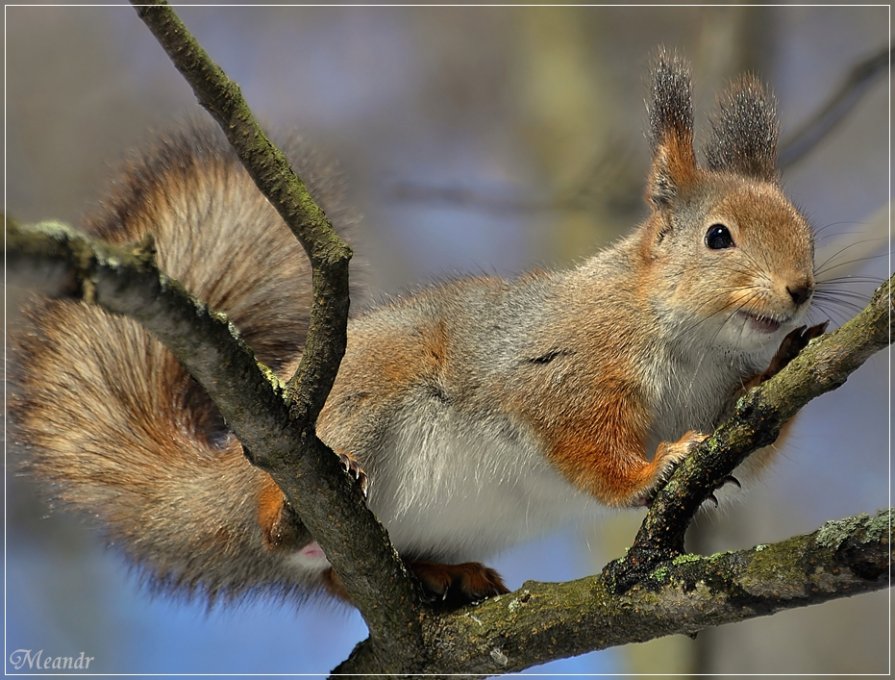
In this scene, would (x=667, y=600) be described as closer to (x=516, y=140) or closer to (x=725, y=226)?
(x=725, y=226)

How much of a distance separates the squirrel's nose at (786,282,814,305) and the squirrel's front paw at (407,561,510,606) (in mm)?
1074

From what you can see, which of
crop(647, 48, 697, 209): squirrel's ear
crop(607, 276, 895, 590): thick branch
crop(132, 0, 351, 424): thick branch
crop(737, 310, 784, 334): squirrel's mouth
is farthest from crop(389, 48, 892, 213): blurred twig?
crop(132, 0, 351, 424): thick branch

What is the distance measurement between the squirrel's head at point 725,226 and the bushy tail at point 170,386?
114 cm

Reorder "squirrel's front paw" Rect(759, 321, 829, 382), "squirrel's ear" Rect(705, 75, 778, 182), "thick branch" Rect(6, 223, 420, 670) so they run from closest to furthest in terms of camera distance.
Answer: "thick branch" Rect(6, 223, 420, 670) < "squirrel's front paw" Rect(759, 321, 829, 382) < "squirrel's ear" Rect(705, 75, 778, 182)

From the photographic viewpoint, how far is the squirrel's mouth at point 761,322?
233cm

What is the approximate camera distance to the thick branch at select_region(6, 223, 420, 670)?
55.1 inches

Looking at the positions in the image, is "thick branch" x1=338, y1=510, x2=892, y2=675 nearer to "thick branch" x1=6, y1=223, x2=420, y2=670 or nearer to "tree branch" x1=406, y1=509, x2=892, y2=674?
"tree branch" x1=406, y1=509, x2=892, y2=674

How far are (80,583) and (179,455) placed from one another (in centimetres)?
223

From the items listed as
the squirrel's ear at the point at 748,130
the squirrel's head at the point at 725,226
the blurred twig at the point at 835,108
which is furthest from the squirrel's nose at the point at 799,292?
the blurred twig at the point at 835,108

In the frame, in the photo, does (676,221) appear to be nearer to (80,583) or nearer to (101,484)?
(101,484)

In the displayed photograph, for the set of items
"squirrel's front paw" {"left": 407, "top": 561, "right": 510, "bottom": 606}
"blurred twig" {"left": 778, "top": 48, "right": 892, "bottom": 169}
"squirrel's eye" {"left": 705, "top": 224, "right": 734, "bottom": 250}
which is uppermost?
"blurred twig" {"left": 778, "top": 48, "right": 892, "bottom": 169}

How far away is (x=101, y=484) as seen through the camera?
2.92 meters

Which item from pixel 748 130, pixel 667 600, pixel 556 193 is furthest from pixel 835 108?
pixel 667 600

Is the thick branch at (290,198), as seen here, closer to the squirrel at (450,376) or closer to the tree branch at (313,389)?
the tree branch at (313,389)
